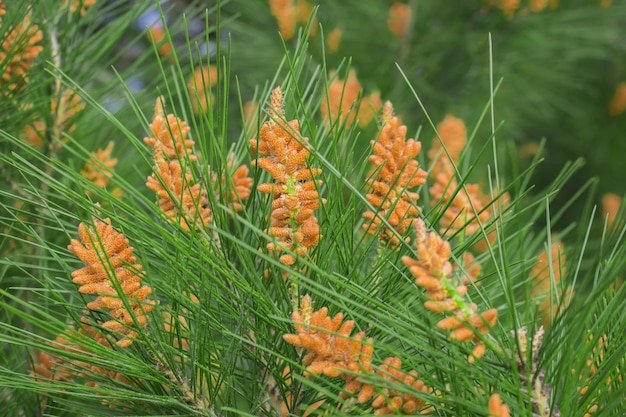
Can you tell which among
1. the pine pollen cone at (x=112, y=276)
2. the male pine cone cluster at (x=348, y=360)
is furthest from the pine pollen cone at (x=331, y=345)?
the pine pollen cone at (x=112, y=276)

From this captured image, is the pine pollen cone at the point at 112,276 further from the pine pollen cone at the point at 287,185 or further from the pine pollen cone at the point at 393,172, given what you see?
the pine pollen cone at the point at 393,172

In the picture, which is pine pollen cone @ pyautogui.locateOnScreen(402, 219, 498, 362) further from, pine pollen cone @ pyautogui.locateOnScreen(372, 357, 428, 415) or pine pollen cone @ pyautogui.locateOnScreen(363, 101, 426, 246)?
pine pollen cone @ pyautogui.locateOnScreen(363, 101, 426, 246)

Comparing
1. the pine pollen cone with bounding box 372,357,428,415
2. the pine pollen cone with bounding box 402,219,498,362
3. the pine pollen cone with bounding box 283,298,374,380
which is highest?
the pine pollen cone with bounding box 402,219,498,362

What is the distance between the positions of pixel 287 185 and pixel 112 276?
15 centimetres

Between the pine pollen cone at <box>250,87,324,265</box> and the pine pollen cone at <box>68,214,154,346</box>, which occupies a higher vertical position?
the pine pollen cone at <box>250,87,324,265</box>

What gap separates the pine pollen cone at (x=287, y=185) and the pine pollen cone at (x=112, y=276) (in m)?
0.11

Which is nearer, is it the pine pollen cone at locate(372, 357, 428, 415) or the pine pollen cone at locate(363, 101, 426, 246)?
the pine pollen cone at locate(372, 357, 428, 415)

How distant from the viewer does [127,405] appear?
0.61 m

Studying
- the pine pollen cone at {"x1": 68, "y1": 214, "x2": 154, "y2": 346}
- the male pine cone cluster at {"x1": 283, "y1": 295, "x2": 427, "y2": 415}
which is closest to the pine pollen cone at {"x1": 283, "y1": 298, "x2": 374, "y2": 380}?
the male pine cone cluster at {"x1": 283, "y1": 295, "x2": 427, "y2": 415}

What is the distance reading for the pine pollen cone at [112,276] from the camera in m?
0.54

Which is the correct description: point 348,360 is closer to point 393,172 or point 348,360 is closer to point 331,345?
point 331,345

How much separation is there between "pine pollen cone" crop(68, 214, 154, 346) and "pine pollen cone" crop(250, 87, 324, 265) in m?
0.11

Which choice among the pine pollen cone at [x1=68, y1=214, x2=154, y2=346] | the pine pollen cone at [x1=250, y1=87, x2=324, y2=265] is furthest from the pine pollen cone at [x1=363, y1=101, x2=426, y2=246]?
the pine pollen cone at [x1=68, y1=214, x2=154, y2=346]

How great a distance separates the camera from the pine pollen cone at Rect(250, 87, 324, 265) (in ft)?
1.85
